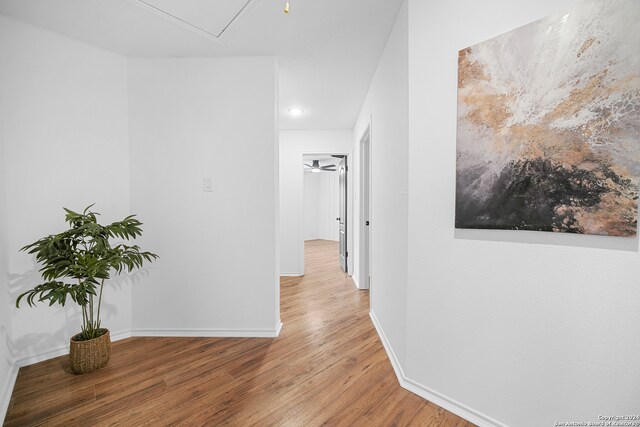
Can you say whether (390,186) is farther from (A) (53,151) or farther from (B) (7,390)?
(B) (7,390)

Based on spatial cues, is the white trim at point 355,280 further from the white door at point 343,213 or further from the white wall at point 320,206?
the white wall at point 320,206

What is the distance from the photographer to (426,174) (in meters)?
1.61

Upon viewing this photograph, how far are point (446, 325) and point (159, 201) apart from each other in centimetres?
251

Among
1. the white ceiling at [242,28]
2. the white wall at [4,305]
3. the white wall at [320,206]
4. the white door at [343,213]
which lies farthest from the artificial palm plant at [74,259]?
the white wall at [320,206]

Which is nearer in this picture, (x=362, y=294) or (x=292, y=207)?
(x=362, y=294)

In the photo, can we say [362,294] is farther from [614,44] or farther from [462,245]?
[614,44]

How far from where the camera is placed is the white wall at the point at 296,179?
4500 millimetres

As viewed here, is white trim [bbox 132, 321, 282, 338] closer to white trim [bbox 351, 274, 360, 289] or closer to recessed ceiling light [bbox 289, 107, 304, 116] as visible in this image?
white trim [bbox 351, 274, 360, 289]

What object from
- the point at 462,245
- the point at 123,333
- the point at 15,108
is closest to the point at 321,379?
the point at 462,245

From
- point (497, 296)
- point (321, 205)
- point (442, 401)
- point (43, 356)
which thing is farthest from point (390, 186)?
point (321, 205)

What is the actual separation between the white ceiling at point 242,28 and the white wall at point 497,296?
51 centimetres

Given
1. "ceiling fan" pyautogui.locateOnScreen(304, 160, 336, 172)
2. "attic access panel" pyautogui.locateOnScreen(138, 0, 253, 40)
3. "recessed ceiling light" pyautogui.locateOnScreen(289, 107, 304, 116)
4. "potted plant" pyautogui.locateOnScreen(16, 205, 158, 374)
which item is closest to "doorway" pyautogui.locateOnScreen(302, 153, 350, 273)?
"ceiling fan" pyautogui.locateOnScreen(304, 160, 336, 172)

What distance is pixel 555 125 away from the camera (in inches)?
45.4

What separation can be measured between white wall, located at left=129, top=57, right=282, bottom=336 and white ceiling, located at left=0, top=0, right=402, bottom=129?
21 cm
